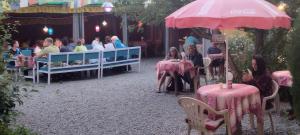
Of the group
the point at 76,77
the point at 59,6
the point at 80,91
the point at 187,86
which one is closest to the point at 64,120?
the point at 80,91

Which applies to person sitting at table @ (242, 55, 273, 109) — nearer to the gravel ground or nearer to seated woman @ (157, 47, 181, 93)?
the gravel ground

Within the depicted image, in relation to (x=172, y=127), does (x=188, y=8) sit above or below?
above

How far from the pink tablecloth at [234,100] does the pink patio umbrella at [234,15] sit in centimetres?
88

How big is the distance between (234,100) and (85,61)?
353 inches

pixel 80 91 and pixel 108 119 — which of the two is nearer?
pixel 108 119

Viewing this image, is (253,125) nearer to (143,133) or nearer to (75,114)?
(143,133)

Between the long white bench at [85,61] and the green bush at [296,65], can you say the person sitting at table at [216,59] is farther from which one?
the green bush at [296,65]

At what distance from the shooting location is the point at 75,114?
8594 millimetres

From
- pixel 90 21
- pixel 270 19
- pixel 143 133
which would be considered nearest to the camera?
pixel 270 19

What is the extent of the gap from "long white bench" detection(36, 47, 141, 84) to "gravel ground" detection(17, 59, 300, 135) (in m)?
0.56

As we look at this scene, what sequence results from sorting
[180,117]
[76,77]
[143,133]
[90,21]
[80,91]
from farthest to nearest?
[90,21] < [76,77] < [80,91] < [180,117] < [143,133]

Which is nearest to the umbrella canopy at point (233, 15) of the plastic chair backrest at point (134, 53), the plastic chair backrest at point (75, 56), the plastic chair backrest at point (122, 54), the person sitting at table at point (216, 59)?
the person sitting at table at point (216, 59)

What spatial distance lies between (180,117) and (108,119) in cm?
125

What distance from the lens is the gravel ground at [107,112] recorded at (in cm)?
717
